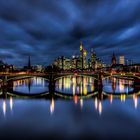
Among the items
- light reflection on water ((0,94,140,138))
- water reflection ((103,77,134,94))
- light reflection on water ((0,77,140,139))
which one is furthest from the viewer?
water reflection ((103,77,134,94))

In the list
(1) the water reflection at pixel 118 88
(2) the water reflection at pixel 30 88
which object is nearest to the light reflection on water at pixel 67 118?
(1) the water reflection at pixel 118 88

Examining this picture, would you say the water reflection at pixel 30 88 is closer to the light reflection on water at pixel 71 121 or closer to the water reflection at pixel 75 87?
the water reflection at pixel 75 87

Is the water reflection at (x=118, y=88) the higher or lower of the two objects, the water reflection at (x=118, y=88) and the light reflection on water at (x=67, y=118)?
the higher

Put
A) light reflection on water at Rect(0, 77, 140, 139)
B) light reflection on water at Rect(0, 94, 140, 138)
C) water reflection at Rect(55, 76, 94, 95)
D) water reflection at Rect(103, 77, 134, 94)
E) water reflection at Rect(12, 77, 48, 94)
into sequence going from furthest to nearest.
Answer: water reflection at Rect(12, 77, 48, 94)
water reflection at Rect(103, 77, 134, 94)
water reflection at Rect(55, 76, 94, 95)
light reflection on water at Rect(0, 94, 140, 138)
light reflection on water at Rect(0, 77, 140, 139)

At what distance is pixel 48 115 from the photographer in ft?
107

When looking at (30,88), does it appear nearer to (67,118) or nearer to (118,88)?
(118,88)

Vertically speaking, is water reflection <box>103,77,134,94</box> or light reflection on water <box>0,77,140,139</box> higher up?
water reflection <box>103,77,134,94</box>

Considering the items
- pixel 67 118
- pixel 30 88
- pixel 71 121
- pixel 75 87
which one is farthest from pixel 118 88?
pixel 71 121

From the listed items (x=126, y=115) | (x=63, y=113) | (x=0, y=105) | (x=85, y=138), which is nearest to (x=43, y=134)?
(x=85, y=138)

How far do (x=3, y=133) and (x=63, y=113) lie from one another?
12.5 meters

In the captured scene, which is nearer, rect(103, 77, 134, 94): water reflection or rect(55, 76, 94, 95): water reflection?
rect(55, 76, 94, 95): water reflection

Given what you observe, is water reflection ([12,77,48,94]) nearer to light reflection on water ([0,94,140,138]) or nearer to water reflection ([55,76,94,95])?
water reflection ([55,76,94,95])

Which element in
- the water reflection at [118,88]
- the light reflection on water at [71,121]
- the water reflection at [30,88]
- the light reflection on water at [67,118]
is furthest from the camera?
the water reflection at [30,88]

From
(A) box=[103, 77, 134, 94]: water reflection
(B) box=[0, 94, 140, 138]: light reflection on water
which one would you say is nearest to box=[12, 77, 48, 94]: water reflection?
(A) box=[103, 77, 134, 94]: water reflection
